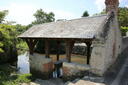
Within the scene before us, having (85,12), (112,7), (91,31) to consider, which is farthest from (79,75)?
(85,12)

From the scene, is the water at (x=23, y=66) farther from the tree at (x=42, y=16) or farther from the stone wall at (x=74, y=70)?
the tree at (x=42, y=16)

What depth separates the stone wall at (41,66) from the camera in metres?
11.0

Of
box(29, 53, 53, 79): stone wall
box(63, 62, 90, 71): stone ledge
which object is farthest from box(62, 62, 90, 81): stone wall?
box(29, 53, 53, 79): stone wall

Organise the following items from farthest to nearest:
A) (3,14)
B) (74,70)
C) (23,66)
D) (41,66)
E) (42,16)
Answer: (42,16) → (23,66) → (41,66) → (74,70) → (3,14)

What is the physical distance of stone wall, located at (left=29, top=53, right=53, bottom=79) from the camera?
11039 millimetres

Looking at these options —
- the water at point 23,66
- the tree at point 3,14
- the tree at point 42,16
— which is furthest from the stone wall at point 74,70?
the tree at point 42,16

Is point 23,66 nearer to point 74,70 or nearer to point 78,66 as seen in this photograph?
point 74,70

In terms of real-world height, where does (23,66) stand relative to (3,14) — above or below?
below

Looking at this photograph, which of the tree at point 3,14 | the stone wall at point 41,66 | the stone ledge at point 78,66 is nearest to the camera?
the stone ledge at point 78,66

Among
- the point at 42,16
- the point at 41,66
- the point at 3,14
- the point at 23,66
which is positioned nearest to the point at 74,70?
the point at 41,66

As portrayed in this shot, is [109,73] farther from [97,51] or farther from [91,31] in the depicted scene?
[91,31]

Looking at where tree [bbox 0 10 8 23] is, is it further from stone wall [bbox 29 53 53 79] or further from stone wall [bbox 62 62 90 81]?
stone wall [bbox 62 62 90 81]

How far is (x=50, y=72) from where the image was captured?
37.3 feet

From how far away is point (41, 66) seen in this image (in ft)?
37.5
